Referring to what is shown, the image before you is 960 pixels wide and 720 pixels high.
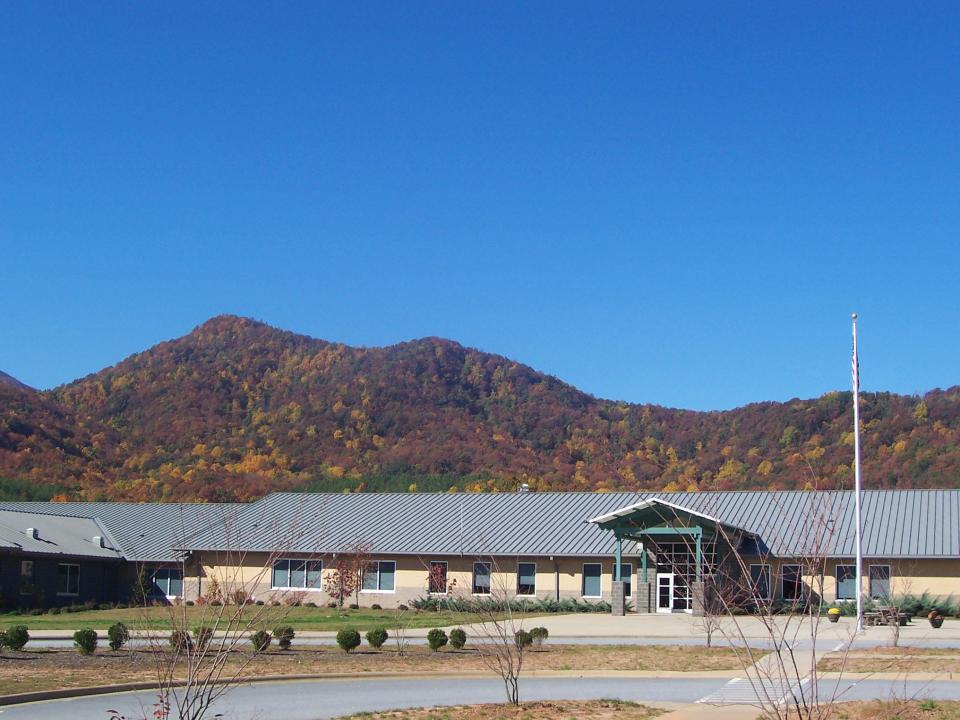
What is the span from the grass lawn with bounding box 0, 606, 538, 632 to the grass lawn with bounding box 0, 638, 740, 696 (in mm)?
7433

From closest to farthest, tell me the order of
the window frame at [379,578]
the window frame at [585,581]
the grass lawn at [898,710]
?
1. the grass lawn at [898,710]
2. the window frame at [585,581]
3. the window frame at [379,578]

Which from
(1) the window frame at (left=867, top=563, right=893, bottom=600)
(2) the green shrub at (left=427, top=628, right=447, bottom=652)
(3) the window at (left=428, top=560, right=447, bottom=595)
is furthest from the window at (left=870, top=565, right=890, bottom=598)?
(2) the green shrub at (left=427, top=628, right=447, bottom=652)

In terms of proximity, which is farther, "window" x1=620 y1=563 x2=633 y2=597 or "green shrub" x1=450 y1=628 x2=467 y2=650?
"window" x1=620 y1=563 x2=633 y2=597

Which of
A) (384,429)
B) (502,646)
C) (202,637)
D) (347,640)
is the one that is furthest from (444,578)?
(384,429)

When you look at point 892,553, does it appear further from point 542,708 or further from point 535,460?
point 535,460

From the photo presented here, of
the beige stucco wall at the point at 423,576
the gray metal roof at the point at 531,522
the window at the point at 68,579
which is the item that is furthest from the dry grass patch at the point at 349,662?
the window at the point at 68,579

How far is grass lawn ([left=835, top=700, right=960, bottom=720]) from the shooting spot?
13938 mm

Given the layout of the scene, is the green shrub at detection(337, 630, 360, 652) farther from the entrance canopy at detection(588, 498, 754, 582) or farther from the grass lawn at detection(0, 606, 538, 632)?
the entrance canopy at detection(588, 498, 754, 582)

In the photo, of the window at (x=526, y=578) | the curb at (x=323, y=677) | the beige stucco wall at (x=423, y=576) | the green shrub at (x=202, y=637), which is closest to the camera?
the green shrub at (x=202, y=637)

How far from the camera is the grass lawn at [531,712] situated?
14508 mm

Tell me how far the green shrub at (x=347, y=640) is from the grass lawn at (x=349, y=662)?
159 mm

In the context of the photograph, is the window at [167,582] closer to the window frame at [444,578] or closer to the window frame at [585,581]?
the window frame at [444,578]

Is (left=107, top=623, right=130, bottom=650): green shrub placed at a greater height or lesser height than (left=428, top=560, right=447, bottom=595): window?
greater

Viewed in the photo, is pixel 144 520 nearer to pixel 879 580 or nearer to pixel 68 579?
pixel 68 579
